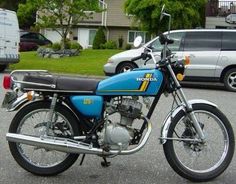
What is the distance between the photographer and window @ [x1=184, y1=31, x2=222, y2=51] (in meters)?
15.0

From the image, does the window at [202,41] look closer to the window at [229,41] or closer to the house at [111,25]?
the window at [229,41]

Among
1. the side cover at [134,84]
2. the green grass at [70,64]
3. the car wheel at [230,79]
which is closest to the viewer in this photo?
the side cover at [134,84]

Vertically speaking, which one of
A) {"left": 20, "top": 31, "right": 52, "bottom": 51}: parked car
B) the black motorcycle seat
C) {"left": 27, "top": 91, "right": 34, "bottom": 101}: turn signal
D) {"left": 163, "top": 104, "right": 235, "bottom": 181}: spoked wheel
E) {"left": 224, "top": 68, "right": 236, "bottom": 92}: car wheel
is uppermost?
the black motorcycle seat

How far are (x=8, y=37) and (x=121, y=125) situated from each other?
43.6 ft

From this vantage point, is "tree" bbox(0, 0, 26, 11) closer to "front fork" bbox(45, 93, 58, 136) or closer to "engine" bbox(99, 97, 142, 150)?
"front fork" bbox(45, 93, 58, 136)

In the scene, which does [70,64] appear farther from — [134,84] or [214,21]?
[134,84]

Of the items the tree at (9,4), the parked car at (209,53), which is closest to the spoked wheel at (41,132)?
the parked car at (209,53)

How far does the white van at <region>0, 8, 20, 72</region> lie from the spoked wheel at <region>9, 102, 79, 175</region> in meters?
12.7

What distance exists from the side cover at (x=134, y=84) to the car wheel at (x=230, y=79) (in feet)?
32.4

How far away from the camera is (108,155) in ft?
17.0

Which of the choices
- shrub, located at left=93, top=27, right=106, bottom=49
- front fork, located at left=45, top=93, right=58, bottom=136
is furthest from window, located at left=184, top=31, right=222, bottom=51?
shrub, located at left=93, top=27, right=106, bottom=49

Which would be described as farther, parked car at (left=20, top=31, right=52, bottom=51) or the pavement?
parked car at (left=20, top=31, right=52, bottom=51)

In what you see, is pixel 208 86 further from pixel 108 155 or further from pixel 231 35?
pixel 108 155

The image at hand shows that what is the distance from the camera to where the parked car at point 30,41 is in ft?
115
